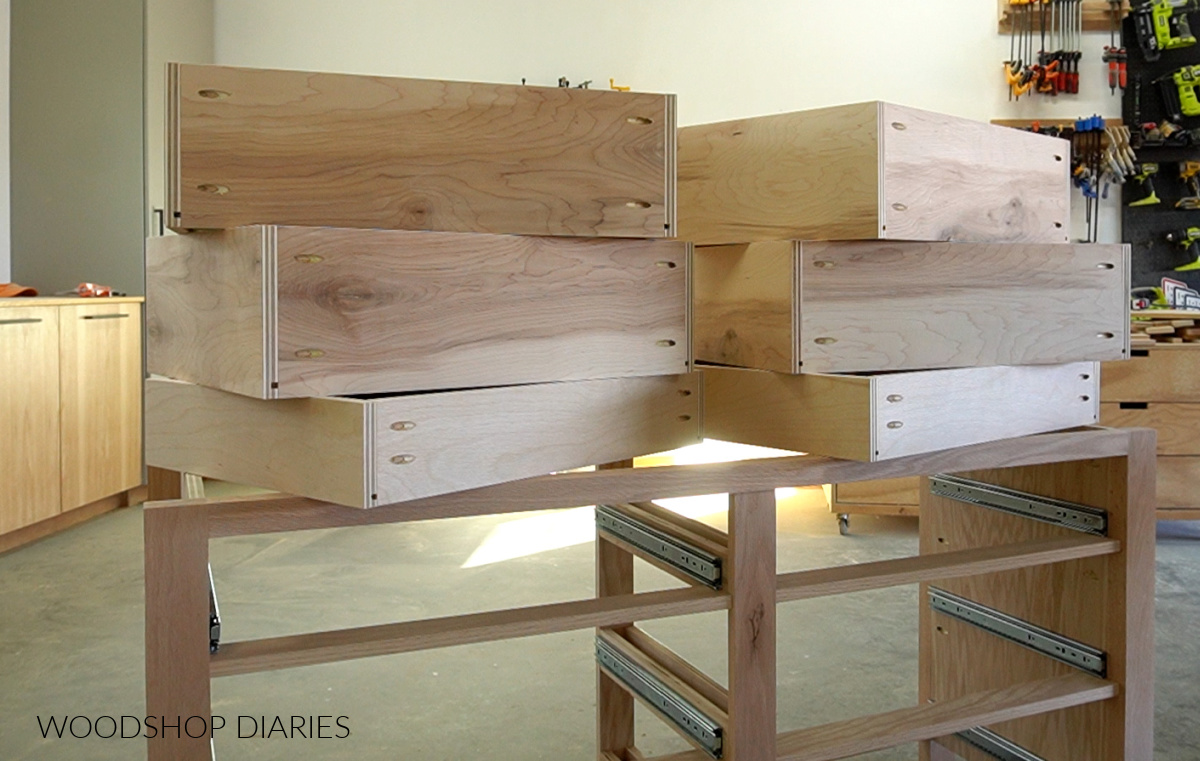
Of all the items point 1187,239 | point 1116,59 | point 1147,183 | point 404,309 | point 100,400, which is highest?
point 1116,59

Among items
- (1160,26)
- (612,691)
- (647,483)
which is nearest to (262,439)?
(647,483)

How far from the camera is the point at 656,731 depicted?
7.61 feet

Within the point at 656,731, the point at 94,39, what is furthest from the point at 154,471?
the point at 94,39

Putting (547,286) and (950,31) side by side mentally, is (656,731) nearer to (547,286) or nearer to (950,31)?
(547,286)

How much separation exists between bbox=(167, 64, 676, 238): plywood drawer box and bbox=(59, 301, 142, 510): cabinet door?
3.19 m

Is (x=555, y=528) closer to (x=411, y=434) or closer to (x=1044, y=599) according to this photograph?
(x=1044, y=599)

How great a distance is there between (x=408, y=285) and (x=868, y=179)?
2.06 feet

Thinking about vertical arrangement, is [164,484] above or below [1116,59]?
below

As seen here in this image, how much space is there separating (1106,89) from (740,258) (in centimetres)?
400

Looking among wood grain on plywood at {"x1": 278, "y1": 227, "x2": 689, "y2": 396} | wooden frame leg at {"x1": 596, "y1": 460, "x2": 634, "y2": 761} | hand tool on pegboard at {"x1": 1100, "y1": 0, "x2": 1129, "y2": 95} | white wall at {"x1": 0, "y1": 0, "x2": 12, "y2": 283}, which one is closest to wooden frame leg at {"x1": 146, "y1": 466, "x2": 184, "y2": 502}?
wood grain on plywood at {"x1": 278, "y1": 227, "x2": 689, "y2": 396}

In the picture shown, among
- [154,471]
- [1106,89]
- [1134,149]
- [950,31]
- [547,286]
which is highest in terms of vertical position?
[950,31]

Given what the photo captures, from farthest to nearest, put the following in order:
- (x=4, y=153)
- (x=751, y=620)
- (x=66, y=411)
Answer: (x=4, y=153) < (x=66, y=411) < (x=751, y=620)

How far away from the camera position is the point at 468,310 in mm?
1266

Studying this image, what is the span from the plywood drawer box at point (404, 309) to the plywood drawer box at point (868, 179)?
201 millimetres
